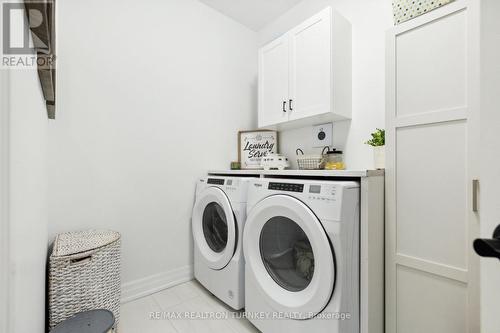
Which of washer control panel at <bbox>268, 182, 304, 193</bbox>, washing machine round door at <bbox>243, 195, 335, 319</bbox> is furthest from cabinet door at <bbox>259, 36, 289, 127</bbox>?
washing machine round door at <bbox>243, 195, 335, 319</bbox>

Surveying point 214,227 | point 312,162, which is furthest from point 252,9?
point 214,227

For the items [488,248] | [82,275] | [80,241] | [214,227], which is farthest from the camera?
[214,227]

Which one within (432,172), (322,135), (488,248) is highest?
(322,135)

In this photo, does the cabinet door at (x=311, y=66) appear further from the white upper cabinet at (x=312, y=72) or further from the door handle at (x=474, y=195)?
the door handle at (x=474, y=195)

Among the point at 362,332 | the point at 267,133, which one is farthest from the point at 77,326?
the point at 267,133

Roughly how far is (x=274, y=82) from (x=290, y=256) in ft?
4.72

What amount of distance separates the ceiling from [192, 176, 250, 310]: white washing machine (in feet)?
5.60

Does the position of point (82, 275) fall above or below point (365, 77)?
below

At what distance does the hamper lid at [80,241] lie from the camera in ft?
3.95

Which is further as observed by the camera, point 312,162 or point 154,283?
point 154,283

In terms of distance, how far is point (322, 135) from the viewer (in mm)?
1959

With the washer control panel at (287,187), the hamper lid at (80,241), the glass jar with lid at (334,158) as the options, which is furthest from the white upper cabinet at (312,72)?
the hamper lid at (80,241)

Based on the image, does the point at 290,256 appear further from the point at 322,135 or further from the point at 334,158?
the point at 322,135

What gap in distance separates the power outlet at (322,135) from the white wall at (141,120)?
83 centimetres
